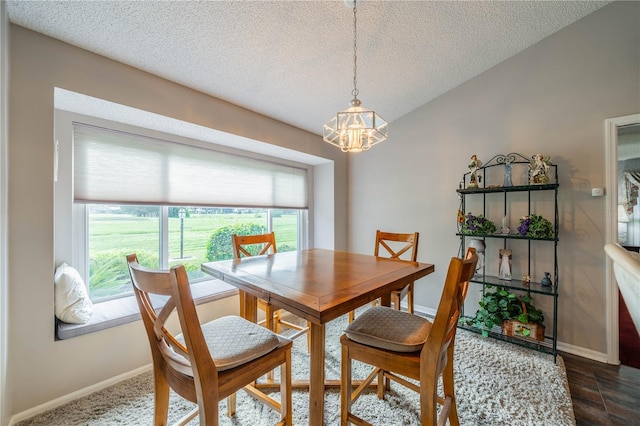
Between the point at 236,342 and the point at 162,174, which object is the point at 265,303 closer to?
the point at 236,342

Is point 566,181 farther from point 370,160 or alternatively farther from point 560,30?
point 370,160

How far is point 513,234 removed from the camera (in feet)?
8.09

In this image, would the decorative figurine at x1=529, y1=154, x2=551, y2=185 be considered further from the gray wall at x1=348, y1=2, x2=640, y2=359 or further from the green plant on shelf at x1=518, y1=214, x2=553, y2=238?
the green plant on shelf at x1=518, y1=214, x2=553, y2=238

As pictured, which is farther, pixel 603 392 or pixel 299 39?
pixel 299 39

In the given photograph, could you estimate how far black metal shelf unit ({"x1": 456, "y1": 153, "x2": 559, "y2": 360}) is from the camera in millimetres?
2234

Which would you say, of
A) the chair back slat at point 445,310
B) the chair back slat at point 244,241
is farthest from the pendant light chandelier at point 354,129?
the chair back slat at point 244,241

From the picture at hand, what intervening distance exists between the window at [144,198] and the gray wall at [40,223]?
0.41 meters

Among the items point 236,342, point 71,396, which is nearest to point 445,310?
point 236,342

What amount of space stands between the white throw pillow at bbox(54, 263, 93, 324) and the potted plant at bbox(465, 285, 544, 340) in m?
3.23

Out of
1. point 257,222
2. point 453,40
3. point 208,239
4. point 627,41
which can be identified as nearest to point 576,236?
point 627,41

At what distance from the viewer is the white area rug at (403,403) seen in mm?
1530

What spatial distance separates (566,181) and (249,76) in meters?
2.94

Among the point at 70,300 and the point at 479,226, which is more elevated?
the point at 479,226

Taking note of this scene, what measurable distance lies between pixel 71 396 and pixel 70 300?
0.61m
